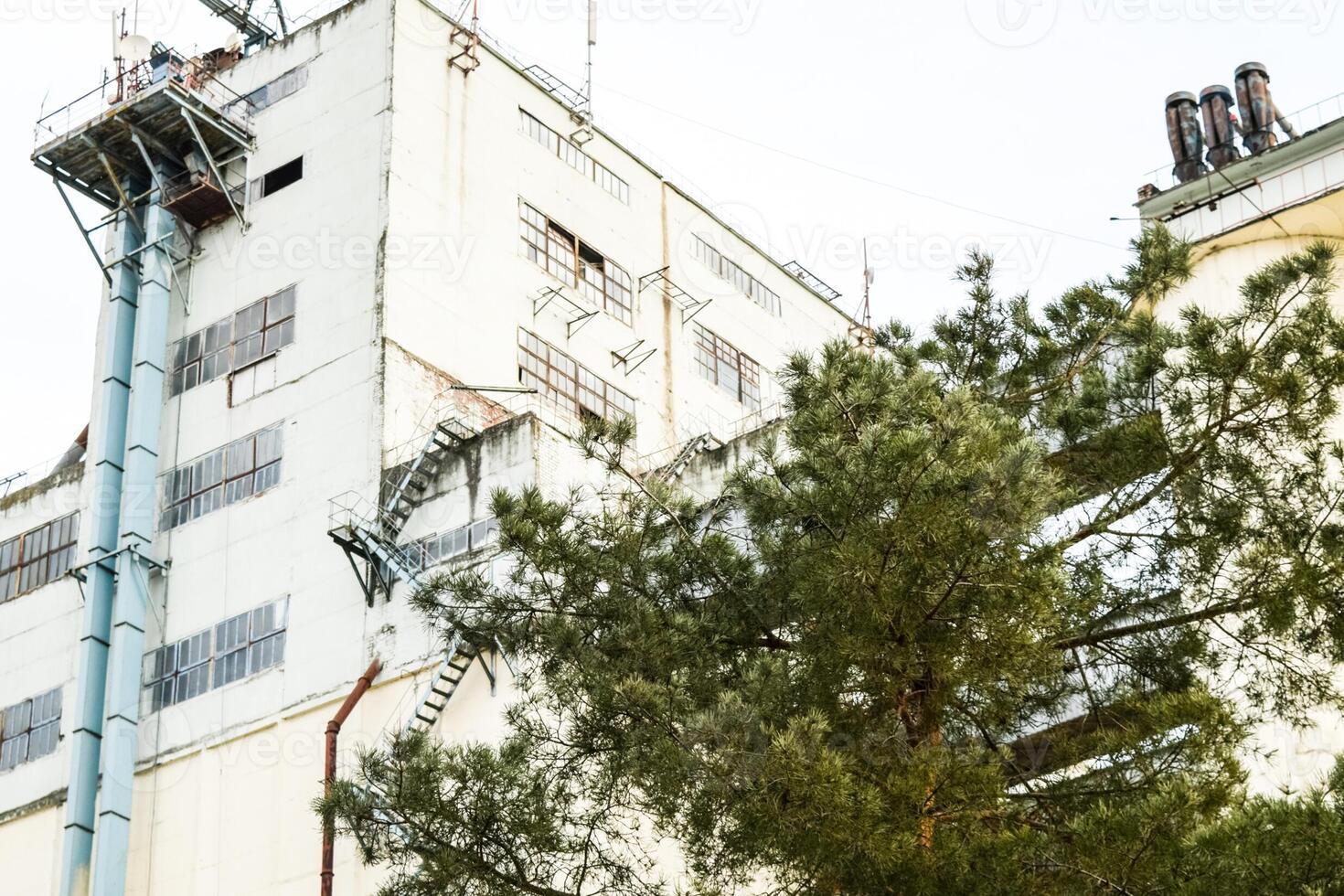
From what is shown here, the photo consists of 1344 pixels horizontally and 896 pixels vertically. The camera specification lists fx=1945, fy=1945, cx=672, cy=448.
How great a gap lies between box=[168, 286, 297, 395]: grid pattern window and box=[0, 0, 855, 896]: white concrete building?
0.22ft

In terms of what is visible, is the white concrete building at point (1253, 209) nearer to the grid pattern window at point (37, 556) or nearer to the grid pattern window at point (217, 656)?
the grid pattern window at point (217, 656)

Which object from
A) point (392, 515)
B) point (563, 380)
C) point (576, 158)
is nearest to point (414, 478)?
point (392, 515)

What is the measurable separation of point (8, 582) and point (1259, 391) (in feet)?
109

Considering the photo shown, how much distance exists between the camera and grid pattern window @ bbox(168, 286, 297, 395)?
41.1m

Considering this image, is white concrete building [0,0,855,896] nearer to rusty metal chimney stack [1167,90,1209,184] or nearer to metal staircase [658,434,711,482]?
metal staircase [658,434,711,482]

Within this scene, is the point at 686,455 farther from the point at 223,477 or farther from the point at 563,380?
the point at 223,477

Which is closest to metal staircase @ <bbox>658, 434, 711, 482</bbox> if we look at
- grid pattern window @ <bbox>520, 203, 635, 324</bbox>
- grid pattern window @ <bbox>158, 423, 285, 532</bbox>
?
grid pattern window @ <bbox>520, 203, 635, 324</bbox>

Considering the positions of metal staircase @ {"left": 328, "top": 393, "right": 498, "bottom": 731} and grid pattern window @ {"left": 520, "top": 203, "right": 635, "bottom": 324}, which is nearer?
metal staircase @ {"left": 328, "top": 393, "right": 498, "bottom": 731}

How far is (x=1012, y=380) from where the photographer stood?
2158cm

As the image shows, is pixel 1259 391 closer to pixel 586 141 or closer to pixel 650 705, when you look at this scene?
pixel 650 705

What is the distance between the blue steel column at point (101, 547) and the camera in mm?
38375

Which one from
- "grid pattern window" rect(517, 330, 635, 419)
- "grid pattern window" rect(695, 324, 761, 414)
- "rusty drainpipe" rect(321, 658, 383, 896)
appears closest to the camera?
"rusty drainpipe" rect(321, 658, 383, 896)

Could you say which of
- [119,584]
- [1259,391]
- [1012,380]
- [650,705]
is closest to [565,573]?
[650,705]

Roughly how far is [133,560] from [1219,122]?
918 inches
